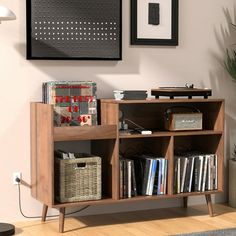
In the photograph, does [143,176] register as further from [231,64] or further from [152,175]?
[231,64]

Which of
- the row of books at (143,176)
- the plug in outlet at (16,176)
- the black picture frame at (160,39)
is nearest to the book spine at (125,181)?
the row of books at (143,176)

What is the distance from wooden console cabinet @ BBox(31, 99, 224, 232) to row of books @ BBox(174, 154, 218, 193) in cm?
5

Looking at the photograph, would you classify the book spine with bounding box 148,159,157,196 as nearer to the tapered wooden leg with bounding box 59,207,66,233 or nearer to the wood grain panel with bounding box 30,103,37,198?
the tapered wooden leg with bounding box 59,207,66,233

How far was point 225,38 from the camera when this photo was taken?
4965 mm

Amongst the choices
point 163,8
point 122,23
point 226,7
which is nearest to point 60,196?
point 122,23

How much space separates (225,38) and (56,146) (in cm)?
172

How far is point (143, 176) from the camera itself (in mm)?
4309

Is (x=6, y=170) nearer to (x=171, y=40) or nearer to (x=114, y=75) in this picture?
(x=114, y=75)

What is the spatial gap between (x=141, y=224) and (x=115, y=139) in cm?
66

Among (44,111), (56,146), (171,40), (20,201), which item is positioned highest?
(171,40)

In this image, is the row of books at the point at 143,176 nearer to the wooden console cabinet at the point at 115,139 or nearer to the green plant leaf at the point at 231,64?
the wooden console cabinet at the point at 115,139

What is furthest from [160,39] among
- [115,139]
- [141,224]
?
[141,224]

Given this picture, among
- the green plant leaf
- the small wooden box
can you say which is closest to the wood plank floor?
the small wooden box

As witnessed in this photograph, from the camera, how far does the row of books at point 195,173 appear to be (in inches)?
174
